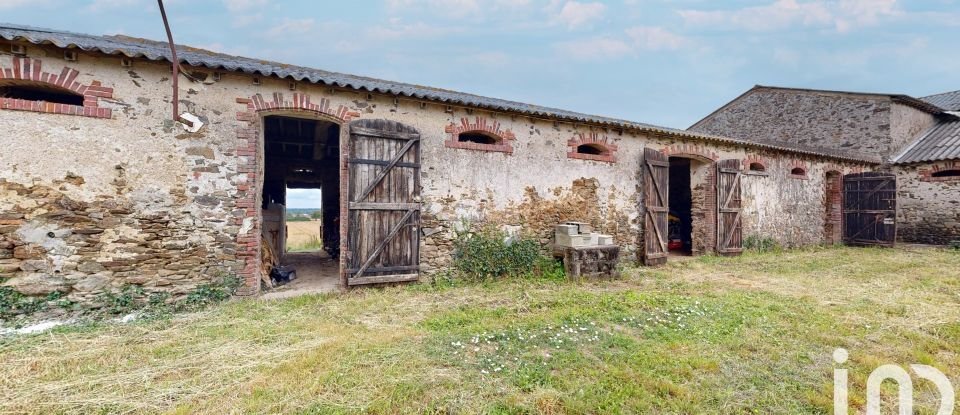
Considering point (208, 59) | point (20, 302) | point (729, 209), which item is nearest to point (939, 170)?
point (729, 209)

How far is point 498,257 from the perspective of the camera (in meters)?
6.88

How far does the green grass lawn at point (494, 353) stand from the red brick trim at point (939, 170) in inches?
365

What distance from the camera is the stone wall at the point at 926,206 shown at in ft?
38.4

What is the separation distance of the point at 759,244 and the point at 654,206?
13.5ft

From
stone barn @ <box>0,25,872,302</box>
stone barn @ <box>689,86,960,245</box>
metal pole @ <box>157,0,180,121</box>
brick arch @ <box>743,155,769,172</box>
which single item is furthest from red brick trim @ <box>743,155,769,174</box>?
metal pole @ <box>157,0,180,121</box>

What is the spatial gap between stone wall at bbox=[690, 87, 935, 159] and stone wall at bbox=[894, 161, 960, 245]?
38.1 inches

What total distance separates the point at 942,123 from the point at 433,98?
19730 mm

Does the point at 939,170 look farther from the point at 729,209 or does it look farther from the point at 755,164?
the point at 729,209

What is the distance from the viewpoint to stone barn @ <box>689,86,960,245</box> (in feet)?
39.4

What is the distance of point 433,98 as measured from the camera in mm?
6293

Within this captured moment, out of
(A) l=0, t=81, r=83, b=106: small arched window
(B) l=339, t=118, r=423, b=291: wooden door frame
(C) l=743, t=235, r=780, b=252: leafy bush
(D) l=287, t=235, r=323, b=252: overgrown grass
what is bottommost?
(D) l=287, t=235, r=323, b=252: overgrown grass

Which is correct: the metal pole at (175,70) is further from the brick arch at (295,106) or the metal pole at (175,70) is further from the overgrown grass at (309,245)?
the overgrown grass at (309,245)

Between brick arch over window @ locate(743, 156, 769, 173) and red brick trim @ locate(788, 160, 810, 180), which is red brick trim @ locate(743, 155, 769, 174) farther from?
red brick trim @ locate(788, 160, 810, 180)

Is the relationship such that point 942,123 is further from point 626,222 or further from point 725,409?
point 725,409
